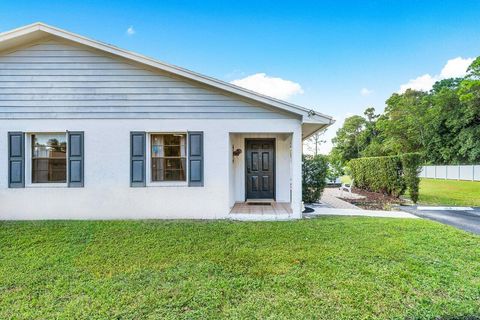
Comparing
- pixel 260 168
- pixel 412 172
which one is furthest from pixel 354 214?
pixel 412 172

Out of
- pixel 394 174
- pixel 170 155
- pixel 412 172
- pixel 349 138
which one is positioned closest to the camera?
pixel 170 155

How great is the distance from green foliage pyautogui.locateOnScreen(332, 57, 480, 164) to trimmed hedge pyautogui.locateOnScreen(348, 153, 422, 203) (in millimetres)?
12731

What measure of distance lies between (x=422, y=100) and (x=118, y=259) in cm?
4211

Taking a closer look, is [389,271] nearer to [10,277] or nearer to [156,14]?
[10,277]

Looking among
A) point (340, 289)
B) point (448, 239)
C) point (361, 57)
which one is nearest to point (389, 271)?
point (340, 289)

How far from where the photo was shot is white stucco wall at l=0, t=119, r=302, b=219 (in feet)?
22.2

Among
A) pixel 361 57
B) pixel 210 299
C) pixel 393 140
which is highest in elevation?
pixel 361 57

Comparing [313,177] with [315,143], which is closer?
[313,177]

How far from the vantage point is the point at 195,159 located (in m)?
6.89

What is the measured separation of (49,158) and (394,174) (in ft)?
41.5

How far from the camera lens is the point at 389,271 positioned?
3.78 m

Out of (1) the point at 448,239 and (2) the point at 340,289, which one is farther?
(1) the point at 448,239

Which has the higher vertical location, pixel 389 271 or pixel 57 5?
pixel 57 5

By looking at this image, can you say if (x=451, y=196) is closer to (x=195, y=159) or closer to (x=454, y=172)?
(x=195, y=159)
